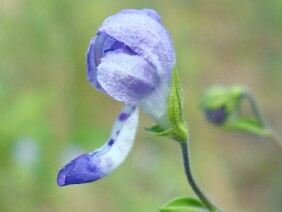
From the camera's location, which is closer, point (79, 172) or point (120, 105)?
point (79, 172)

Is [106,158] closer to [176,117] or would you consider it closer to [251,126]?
[176,117]

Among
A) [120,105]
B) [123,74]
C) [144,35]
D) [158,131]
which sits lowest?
[120,105]

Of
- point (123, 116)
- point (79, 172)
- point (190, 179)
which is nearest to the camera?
point (79, 172)

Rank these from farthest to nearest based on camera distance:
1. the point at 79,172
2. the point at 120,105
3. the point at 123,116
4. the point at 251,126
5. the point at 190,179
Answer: the point at 120,105, the point at 251,126, the point at 123,116, the point at 190,179, the point at 79,172

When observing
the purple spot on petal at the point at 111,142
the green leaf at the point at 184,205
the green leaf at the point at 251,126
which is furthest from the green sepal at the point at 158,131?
the green leaf at the point at 251,126

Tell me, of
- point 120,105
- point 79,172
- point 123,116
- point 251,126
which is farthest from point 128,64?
point 120,105

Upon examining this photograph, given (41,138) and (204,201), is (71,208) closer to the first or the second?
(41,138)

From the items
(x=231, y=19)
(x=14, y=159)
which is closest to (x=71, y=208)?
(x=14, y=159)

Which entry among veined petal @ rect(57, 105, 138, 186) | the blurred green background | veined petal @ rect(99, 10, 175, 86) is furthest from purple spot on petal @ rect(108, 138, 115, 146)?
the blurred green background
